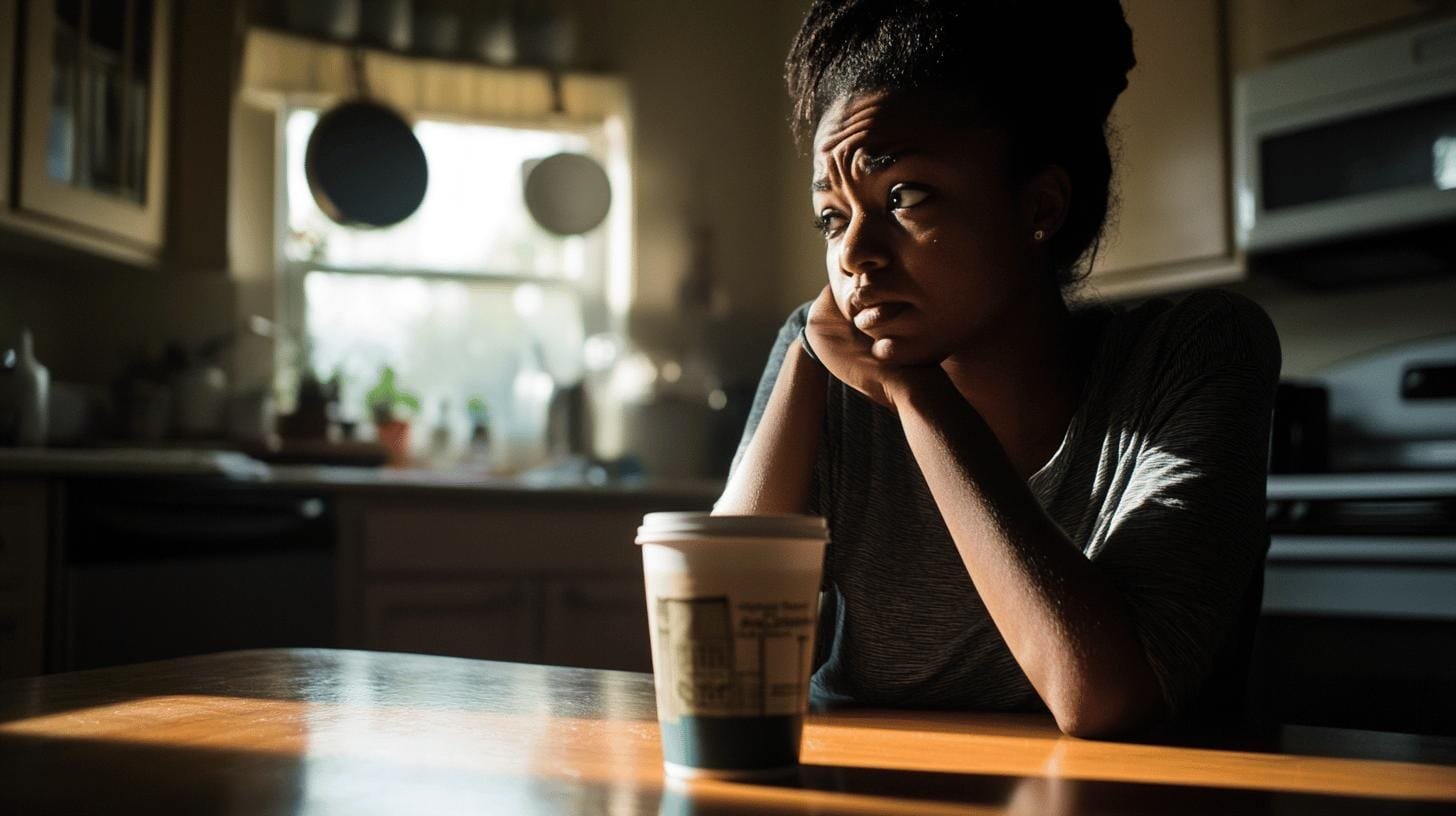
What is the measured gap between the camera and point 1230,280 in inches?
116

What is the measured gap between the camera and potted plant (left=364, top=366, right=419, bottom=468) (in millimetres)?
3488

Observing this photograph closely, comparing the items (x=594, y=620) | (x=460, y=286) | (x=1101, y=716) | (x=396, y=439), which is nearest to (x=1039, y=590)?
(x=1101, y=716)

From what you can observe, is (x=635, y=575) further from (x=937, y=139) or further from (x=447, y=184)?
(x=937, y=139)

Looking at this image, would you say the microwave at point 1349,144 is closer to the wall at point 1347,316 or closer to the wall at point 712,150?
the wall at point 1347,316

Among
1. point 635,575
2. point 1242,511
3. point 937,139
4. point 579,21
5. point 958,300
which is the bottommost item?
point 635,575

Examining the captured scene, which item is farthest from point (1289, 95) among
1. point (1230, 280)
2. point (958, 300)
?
point (958, 300)

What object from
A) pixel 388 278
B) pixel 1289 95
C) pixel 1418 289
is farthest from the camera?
pixel 388 278

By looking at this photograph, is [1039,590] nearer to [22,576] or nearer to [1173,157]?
[22,576]

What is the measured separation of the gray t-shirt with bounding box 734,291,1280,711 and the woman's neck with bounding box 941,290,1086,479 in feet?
0.16

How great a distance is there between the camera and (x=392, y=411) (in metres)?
3.54

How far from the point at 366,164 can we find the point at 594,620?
1178 mm

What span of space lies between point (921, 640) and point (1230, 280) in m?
2.17

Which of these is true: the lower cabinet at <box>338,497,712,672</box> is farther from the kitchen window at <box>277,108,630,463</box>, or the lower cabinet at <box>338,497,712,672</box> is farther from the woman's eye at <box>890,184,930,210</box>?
the woman's eye at <box>890,184,930,210</box>

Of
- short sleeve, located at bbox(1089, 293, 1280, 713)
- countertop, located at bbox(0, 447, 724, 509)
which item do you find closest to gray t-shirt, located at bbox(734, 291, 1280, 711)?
short sleeve, located at bbox(1089, 293, 1280, 713)
